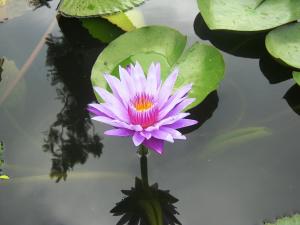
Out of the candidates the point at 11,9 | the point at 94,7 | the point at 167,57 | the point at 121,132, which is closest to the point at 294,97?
the point at 167,57

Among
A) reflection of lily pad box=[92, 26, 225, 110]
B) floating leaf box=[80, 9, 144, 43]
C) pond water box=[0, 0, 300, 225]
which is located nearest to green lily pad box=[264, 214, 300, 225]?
pond water box=[0, 0, 300, 225]

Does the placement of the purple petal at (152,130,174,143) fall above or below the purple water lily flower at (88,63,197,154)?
below

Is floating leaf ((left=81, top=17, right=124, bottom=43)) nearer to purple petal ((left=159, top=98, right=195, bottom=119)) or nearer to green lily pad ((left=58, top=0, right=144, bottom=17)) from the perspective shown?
green lily pad ((left=58, top=0, right=144, bottom=17))

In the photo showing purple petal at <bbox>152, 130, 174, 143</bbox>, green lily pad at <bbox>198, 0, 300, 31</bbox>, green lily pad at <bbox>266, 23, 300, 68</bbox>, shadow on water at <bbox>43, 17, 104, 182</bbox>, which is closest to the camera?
purple petal at <bbox>152, 130, 174, 143</bbox>

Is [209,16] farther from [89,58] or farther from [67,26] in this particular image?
[67,26]

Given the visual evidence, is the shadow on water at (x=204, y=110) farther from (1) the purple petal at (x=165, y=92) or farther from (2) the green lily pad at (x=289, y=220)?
(2) the green lily pad at (x=289, y=220)

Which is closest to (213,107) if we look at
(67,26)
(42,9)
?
(67,26)
